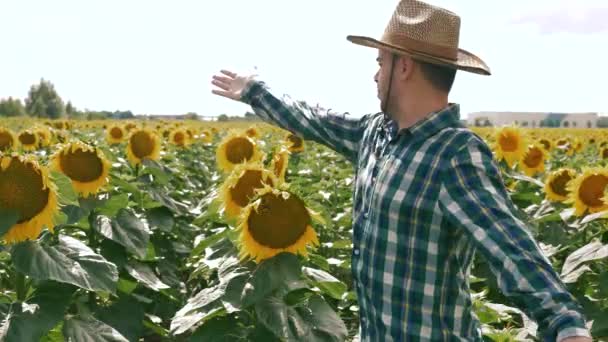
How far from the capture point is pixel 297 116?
3279mm

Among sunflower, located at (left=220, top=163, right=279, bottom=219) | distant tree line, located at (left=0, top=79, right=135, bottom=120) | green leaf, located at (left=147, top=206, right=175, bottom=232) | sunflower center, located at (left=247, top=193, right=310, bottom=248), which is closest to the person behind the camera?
sunflower center, located at (left=247, top=193, right=310, bottom=248)

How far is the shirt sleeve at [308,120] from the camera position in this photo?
3146 millimetres

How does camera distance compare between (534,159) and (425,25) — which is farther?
(534,159)

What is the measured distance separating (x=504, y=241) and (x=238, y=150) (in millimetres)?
4316

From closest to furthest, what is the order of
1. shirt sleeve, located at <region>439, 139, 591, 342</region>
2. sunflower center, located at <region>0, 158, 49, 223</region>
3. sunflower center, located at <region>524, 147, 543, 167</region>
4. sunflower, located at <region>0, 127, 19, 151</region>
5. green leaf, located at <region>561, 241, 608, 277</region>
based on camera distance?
shirt sleeve, located at <region>439, 139, 591, 342</region>
sunflower center, located at <region>0, 158, 49, 223</region>
green leaf, located at <region>561, 241, 608, 277</region>
sunflower center, located at <region>524, 147, 543, 167</region>
sunflower, located at <region>0, 127, 19, 151</region>

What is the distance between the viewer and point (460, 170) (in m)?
2.21

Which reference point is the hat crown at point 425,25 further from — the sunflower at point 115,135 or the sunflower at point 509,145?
the sunflower at point 115,135

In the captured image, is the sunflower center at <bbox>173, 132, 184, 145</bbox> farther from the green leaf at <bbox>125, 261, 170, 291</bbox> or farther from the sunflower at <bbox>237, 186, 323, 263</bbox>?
the sunflower at <bbox>237, 186, 323, 263</bbox>

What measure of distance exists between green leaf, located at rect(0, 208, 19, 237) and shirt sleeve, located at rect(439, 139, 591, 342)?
1.63 m

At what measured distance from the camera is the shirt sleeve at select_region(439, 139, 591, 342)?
1.85 m

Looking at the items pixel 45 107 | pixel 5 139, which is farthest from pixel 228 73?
pixel 45 107

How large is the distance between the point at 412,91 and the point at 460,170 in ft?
1.32

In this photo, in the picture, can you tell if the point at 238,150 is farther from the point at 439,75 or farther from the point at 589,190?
the point at 439,75

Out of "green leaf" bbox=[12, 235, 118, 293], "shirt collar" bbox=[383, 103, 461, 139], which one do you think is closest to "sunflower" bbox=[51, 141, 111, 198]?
"green leaf" bbox=[12, 235, 118, 293]
